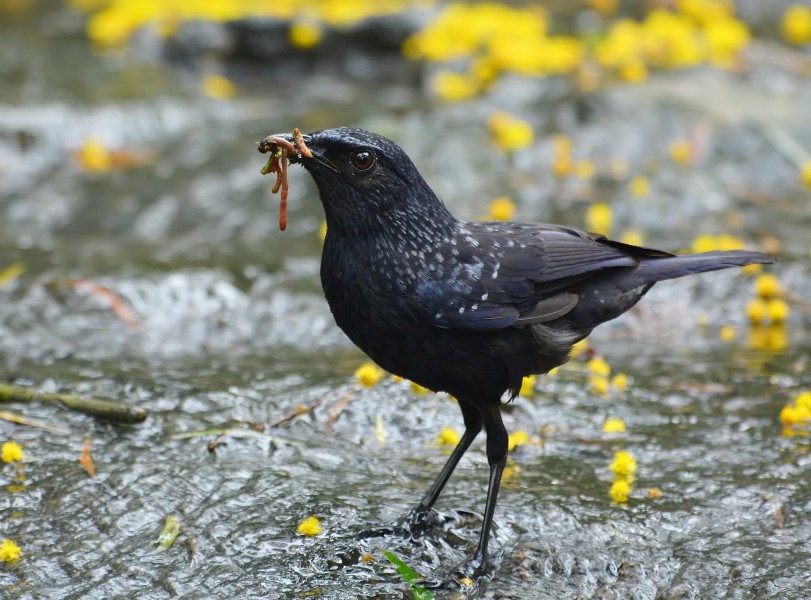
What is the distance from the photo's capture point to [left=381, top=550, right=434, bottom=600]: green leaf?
12.0 feet

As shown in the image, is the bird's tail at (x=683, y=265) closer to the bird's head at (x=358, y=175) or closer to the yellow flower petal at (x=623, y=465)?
the yellow flower petal at (x=623, y=465)

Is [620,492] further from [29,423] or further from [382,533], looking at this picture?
[29,423]

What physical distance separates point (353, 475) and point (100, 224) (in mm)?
4240

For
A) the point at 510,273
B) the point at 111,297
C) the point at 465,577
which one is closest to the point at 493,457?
the point at 465,577

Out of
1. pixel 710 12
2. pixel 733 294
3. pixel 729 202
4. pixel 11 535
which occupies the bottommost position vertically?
pixel 11 535

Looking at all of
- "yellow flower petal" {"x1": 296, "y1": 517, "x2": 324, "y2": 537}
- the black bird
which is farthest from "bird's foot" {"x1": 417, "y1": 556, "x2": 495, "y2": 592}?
"yellow flower petal" {"x1": 296, "y1": 517, "x2": 324, "y2": 537}

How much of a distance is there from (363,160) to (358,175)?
0.06 meters

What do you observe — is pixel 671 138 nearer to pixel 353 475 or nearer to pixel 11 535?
pixel 353 475

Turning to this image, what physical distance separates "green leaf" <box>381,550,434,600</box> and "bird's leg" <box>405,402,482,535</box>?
0.28 m

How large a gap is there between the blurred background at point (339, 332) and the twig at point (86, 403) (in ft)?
0.24

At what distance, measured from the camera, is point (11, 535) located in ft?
12.9

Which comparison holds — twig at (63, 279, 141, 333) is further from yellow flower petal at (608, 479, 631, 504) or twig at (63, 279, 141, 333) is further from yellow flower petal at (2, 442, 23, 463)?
yellow flower petal at (608, 479, 631, 504)

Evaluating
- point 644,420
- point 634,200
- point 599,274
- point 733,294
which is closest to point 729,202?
point 634,200

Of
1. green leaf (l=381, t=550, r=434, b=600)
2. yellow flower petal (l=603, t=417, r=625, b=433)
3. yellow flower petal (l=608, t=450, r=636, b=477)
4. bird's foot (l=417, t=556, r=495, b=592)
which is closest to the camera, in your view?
green leaf (l=381, t=550, r=434, b=600)
